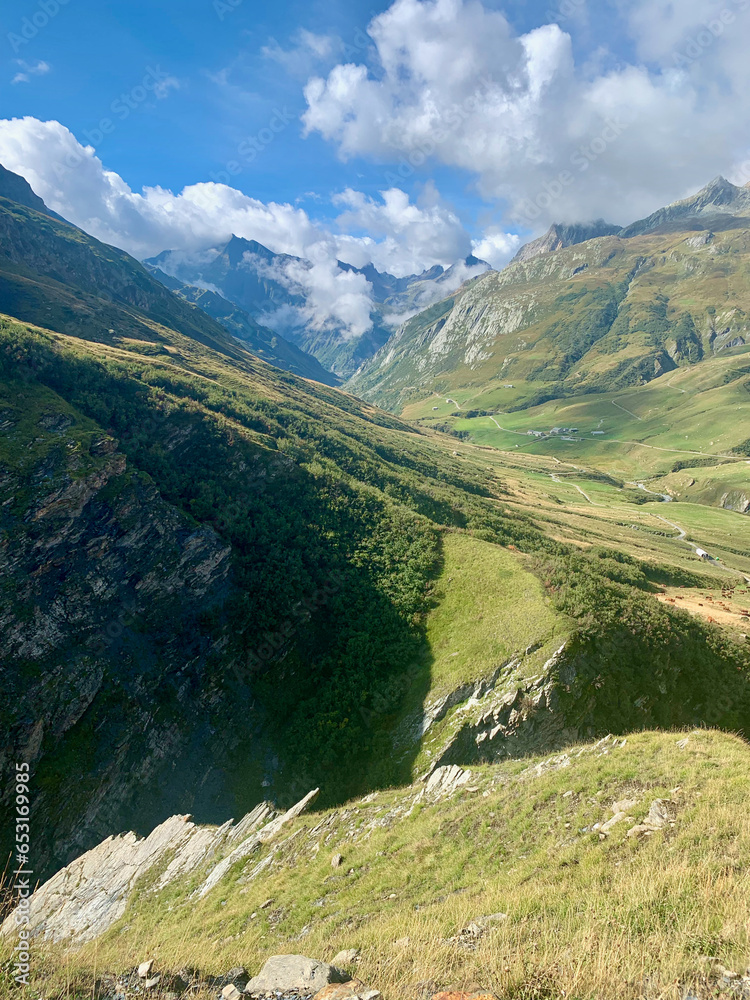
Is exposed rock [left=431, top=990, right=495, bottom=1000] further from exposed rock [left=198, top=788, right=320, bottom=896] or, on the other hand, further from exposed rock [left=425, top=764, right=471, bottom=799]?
exposed rock [left=198, top=788, right=320, bottom=896]

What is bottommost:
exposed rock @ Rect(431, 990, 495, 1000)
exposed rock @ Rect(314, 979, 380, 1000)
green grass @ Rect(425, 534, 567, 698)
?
green grass @ Rect(425, 534, 567, 698)

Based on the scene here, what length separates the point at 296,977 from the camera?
8.34 meters

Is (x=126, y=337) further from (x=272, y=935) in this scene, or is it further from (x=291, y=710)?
(x=272, y=935)

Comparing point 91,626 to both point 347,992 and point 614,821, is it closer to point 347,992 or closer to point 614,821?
point 347,992

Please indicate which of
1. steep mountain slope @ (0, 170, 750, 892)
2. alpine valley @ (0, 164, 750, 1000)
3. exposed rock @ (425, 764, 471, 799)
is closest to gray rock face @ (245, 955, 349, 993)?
alpine valley @ (0, 164, 750, 1000)

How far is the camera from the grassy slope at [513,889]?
740 cm

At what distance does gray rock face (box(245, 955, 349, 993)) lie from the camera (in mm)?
8070

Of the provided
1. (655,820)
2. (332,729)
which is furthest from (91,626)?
(655,820)

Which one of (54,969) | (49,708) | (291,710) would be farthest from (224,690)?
(54,969)

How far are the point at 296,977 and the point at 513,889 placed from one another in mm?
6279

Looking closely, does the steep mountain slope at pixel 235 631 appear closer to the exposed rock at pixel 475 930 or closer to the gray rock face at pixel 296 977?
the exposed rock at pixel 475 930

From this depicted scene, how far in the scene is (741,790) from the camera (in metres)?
12.3

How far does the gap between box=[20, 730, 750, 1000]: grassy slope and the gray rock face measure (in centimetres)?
81

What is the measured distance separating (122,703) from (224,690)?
746 centimetres
